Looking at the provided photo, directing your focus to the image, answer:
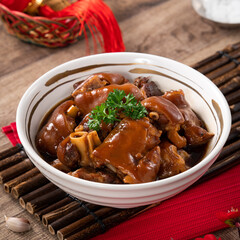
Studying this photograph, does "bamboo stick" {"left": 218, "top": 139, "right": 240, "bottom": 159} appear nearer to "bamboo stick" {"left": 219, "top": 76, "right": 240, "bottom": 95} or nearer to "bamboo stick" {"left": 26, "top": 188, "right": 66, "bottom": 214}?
"bamboo stick" {"left": 219, "top": 76, "right": 240, "bottom": 95}

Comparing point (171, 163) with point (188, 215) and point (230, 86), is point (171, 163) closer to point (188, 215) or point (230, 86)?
point (188, 215)

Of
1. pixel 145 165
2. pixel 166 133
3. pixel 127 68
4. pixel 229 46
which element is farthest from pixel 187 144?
pixel 229 46

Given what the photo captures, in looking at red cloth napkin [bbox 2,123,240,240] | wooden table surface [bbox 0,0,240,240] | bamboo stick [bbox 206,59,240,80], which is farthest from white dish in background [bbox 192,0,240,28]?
red cloth napkin [bbox 2,123,240,240]

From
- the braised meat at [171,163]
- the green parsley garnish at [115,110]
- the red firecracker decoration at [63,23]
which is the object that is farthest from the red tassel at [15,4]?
the braised meat at [171,163]

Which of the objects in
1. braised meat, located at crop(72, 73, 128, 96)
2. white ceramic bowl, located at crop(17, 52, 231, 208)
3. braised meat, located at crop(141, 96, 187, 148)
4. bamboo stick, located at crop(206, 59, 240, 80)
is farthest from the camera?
bamboo stick, located at crop(206, 59, 240, 80)

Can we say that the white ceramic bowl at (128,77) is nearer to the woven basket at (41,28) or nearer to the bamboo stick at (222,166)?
the bamboo stick at (222,166)

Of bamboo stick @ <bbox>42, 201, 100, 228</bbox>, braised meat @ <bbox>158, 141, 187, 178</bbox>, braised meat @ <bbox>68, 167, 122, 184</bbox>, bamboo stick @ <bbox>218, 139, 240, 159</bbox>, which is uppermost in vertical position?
braised meat @ <bbox>68, 167, 122, 184</bbox>
